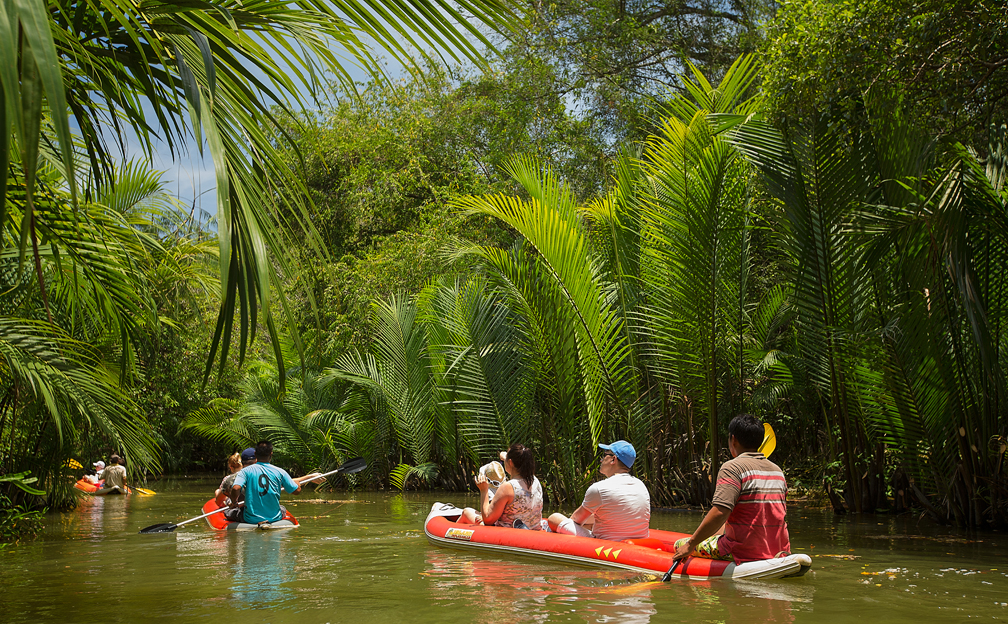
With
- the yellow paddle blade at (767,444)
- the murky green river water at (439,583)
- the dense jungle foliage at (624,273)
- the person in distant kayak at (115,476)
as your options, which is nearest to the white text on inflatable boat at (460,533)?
the murky green river water at (439,583)

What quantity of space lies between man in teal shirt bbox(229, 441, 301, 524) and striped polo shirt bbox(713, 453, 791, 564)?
5660 millimetres

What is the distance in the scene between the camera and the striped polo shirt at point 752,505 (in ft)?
17.9

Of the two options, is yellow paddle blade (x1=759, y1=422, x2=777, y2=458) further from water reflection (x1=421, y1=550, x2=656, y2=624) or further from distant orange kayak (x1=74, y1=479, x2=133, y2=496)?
distant orange kayak (x1=74, y1=479, x2=133, y2=496)

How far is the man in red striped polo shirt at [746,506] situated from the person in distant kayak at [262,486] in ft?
18.1

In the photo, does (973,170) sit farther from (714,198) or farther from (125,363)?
(125,363)

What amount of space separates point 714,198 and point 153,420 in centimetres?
1440

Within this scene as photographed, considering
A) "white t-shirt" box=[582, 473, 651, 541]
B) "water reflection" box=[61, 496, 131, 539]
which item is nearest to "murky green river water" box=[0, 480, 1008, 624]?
"white t-shirt" box=[582, 473, 651, 541]

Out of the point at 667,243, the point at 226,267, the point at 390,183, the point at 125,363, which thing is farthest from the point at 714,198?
the point at 390,183

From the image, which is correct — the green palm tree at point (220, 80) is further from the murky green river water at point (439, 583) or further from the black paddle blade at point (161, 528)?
the black paddle blade at point (161, 528)

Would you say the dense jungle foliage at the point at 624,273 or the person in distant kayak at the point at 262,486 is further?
the person in distant kayak at the point at 262,486

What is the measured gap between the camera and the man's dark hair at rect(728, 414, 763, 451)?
5.47 meters

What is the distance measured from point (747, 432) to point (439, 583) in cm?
258

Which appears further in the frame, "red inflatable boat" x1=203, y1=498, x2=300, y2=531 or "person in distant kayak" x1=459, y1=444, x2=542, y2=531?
Answer: "red inflatable boat" x1=203, y1=498, x2=300, y2=531

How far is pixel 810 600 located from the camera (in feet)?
17.7
